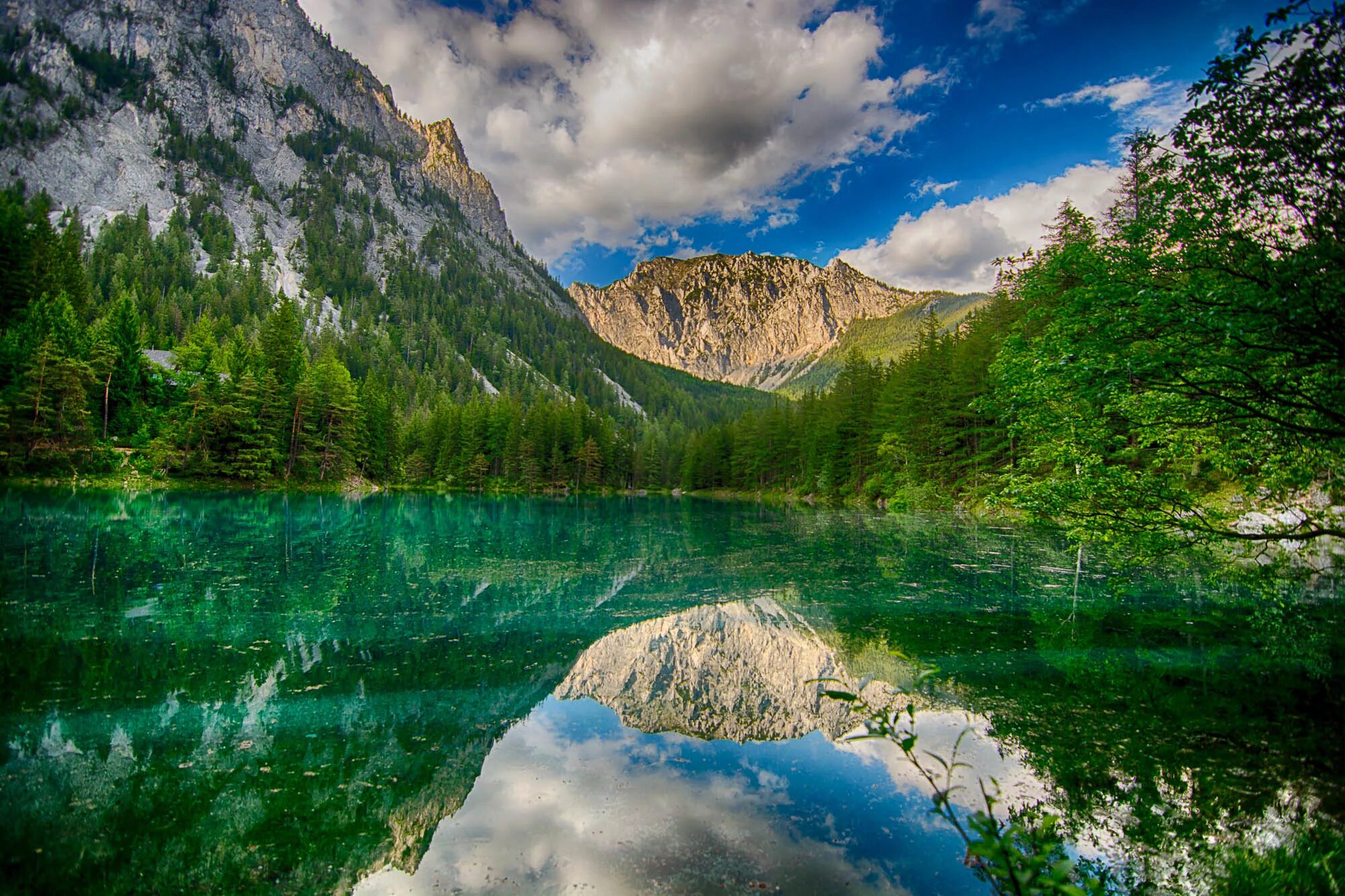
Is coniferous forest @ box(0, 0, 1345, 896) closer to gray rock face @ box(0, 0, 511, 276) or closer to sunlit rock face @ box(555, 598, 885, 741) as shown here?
sunlit rock face @ box(555, 598, 885, 741)

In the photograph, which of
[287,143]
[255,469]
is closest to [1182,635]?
[255,469]

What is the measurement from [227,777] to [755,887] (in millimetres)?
5968

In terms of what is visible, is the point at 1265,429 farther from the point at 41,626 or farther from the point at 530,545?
the point at 530,545

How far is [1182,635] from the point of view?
13273 mm

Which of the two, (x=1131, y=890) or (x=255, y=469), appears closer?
(x=1131, y=890)

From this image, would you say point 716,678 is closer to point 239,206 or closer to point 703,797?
point 703,797

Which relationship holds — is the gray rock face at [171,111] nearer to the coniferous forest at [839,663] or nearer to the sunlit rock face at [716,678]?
the coniferous forest at [839,663]

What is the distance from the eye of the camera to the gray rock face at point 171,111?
5133 inches

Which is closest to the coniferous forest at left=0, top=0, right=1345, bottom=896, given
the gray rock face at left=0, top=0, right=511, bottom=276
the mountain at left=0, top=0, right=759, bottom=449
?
the mountain at left=0, top=0, right=759, bottom=449

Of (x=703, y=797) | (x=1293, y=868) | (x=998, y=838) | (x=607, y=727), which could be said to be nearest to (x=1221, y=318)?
(x=1293, y=868)

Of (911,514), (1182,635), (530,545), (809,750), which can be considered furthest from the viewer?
(911,514)

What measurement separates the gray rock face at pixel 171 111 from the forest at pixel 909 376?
9007 millimetres

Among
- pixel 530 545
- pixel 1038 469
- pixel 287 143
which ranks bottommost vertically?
pixel 530 545

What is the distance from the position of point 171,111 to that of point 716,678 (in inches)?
8464
